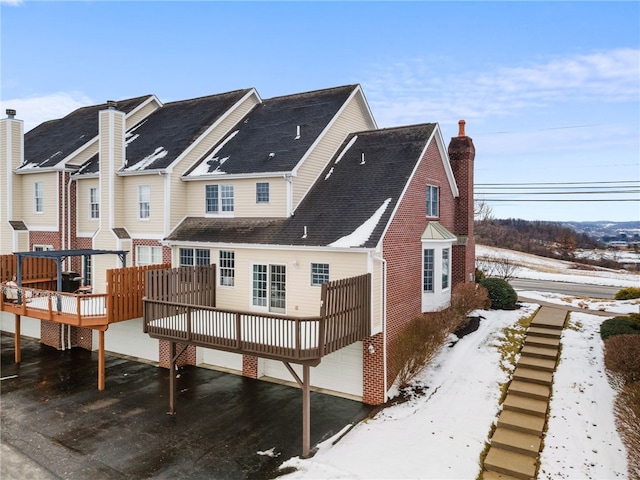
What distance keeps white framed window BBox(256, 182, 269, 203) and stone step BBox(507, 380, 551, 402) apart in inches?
415

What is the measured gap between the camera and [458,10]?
51.1 feet

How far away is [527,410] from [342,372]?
5.59 meters

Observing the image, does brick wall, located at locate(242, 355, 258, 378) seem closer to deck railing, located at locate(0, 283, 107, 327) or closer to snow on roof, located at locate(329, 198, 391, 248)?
deck railing, located at locate(0, 283, 107, 327)

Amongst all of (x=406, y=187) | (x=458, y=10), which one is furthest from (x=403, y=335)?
(x=458, y=10)

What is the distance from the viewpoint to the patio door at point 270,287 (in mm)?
14039

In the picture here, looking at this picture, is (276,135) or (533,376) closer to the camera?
(533,376)

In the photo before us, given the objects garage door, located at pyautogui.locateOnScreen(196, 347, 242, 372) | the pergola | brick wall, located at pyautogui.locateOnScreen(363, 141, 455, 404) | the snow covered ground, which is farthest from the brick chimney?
the pergola

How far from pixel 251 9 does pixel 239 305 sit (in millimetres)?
12558

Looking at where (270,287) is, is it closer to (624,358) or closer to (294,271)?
(294,271)

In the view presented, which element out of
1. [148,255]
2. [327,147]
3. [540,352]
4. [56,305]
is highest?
[327,147]

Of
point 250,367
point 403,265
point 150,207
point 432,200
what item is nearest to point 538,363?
point 403,265

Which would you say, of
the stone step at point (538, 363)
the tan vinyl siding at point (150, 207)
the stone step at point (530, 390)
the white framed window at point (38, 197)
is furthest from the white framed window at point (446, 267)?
the white framed window at point (38, 197)

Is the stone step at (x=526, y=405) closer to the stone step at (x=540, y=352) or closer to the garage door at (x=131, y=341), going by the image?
the stone step at (x=540, y=352)

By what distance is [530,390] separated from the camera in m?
11.6
